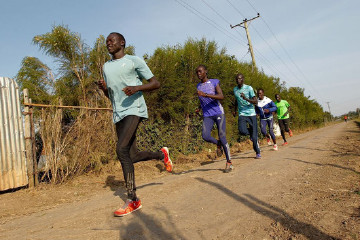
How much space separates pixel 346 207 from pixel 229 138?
9.06m

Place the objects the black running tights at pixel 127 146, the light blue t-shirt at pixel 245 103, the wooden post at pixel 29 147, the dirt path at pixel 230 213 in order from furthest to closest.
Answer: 1. the light blue t-shirt at pixel 245 103
2. the wooden post at pixel 29 147
3. the black running tights at pixel 127 146
4. the dirt path at pixel 230 213

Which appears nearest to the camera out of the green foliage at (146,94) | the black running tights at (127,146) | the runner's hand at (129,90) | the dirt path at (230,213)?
the dirt path at (230,213)

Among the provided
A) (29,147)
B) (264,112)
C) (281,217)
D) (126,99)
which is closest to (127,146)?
(126,99)

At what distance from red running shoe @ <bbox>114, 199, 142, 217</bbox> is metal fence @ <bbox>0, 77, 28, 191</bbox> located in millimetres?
3349

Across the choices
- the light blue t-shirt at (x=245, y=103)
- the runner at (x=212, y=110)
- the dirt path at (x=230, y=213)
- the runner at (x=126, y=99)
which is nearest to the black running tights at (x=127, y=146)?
the runner at (x=126, y=99)

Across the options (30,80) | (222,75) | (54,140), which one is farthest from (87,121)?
(222,75)

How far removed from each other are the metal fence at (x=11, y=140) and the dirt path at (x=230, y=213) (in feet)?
5.35

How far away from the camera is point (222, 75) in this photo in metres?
10.8

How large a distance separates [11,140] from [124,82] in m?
3.52

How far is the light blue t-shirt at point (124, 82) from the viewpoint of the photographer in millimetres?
3236

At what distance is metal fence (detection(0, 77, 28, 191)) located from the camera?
16.8ft

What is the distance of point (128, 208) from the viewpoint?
3.09 metres

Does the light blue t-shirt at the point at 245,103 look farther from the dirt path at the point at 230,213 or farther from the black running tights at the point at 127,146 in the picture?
the black running tights at the point at 127,146

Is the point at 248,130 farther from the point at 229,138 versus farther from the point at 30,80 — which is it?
the point at 30,80
